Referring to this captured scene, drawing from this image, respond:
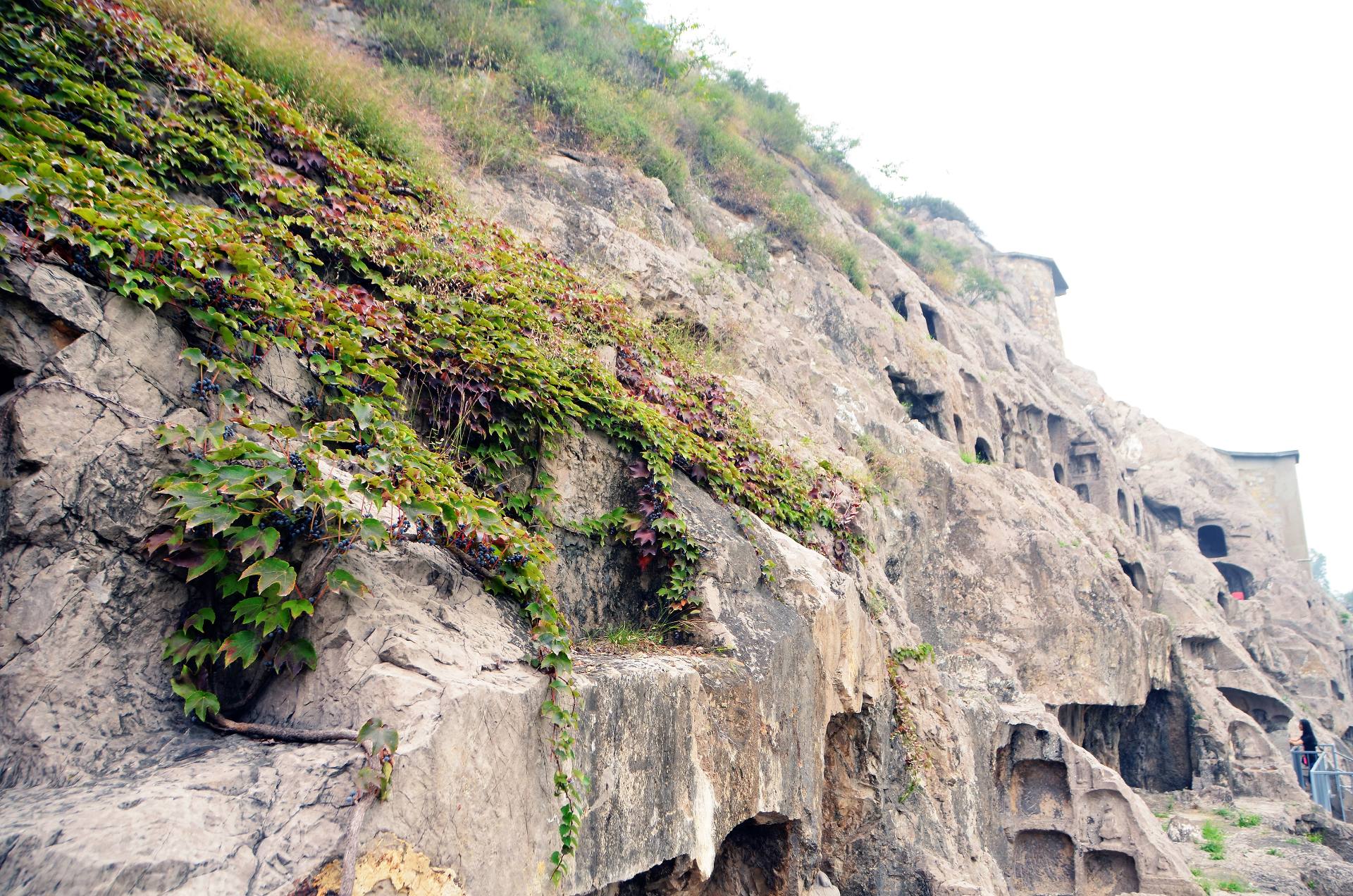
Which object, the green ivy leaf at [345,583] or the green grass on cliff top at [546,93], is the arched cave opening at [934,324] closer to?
the green grass on cliff top at [546,93]

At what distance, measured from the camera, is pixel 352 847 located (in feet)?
8.66

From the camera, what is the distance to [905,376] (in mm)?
17375

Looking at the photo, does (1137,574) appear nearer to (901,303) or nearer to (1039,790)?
(901,303)

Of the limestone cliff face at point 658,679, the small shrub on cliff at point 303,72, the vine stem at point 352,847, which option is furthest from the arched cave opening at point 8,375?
the small shrub on cliff at point 303,72

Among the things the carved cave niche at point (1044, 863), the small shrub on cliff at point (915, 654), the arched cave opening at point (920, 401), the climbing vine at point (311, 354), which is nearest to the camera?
the climbing vine at point (311, 354)

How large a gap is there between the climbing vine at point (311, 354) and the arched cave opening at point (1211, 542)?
3416cm

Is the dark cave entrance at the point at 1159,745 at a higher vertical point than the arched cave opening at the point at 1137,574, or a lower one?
lower

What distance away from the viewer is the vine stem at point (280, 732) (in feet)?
9.64

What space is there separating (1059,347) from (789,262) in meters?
29.1

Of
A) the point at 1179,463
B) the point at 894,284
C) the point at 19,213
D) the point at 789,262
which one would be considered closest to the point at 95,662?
the point at 19,213

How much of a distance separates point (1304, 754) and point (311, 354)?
2374 cm

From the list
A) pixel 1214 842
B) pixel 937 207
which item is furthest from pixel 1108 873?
pixel 937 207

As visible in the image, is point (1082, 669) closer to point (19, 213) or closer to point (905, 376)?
point (905, 376)

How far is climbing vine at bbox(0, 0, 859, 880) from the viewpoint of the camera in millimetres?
3180
